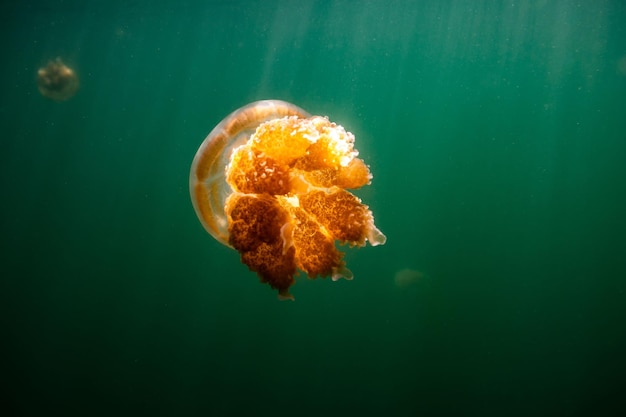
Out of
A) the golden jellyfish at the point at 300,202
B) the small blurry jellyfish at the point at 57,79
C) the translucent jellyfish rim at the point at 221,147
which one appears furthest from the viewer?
the small blurry jellyfish at the point at 57,79

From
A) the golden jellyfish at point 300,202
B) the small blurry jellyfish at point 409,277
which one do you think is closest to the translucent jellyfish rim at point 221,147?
the golden jellyfish at point 300,202

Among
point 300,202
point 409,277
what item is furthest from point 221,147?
point 409,277

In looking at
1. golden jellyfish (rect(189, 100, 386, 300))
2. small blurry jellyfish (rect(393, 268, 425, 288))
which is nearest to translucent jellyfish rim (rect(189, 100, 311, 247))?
golden jellyfish (rect(189, 100, 386, 300))

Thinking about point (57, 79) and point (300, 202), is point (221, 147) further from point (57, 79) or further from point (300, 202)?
point (57, 79)

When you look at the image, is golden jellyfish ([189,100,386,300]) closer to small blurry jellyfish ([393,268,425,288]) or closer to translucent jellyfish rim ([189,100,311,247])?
translucent jellyfish rim ([189,100,311,247])

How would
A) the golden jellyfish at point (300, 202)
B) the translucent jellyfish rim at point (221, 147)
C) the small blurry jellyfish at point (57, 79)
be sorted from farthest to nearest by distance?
the small blurry jellyfish at point (57, 79) → the translucent jellyfish rim at point (221, 147) → the golden jellyfish at point (300, 202)

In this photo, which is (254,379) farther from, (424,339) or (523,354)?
(523,354)

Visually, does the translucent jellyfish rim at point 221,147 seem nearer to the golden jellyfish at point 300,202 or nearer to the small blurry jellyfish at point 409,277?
the golden jellyfish at point 300,202
